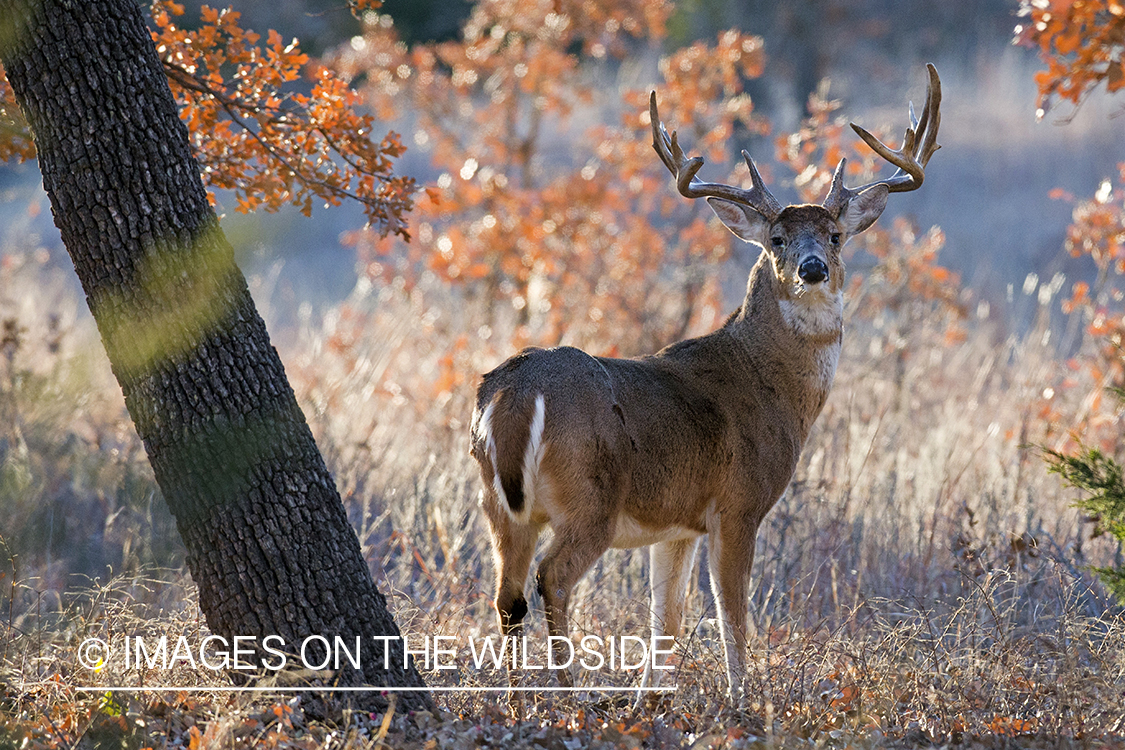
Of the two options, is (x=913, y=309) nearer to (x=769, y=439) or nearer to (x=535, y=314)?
(x=535, y=314)

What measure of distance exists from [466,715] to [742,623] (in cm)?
140

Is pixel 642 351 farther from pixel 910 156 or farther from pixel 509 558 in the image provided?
pixel 509 558

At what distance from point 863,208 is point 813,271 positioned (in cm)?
84

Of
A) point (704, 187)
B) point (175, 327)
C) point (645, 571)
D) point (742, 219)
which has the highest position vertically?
point (704, 187)

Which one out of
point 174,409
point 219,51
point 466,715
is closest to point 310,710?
point 466,715

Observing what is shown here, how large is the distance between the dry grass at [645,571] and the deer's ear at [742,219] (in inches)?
64.8

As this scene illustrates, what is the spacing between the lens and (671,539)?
16.8ft

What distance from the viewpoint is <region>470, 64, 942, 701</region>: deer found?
4.42m

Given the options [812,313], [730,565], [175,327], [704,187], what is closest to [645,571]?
[730,565]

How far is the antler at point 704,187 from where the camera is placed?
5.63m

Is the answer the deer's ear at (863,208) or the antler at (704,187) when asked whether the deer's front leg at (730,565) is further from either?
the deer's ear at (863,208)

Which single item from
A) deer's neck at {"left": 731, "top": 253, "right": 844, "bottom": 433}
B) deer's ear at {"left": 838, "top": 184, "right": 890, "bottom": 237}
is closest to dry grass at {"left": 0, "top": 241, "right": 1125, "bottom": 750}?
deer's neck at {"left": 731, "top": 253, "right": 844, "bottom": 433}

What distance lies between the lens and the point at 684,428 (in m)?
4.87

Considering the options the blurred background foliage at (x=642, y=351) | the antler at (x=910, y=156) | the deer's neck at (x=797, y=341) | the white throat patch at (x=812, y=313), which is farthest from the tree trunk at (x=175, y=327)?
the antler at (x=910, y=156)
